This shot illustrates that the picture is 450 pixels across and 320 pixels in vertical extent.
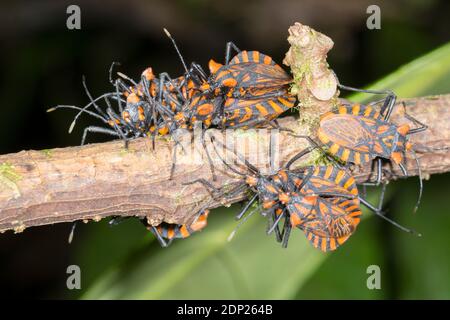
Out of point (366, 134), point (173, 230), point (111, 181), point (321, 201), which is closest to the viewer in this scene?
point (111, 181)

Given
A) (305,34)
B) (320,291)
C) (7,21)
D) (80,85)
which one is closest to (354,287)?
(320,291)

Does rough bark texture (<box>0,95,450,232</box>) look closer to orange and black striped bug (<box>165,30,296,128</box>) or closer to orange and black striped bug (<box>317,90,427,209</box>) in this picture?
orange and black striped bug (<box>317,90,427,209</box>)

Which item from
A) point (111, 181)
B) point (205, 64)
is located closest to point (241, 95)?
point (111, 181)

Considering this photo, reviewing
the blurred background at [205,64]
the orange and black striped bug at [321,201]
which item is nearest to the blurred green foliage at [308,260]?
the blurred background at [205,64]

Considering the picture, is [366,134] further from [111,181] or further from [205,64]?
[205,64]

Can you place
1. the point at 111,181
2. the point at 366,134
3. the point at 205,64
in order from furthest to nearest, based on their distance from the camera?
the point at 205,64 < the point at 366,134 < the point at 111,181

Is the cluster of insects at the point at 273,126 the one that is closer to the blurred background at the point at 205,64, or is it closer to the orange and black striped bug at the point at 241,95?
the orange and black striped bug at the point at 241,95

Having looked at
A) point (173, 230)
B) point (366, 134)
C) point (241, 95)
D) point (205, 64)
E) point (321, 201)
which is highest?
point (205, 64)
